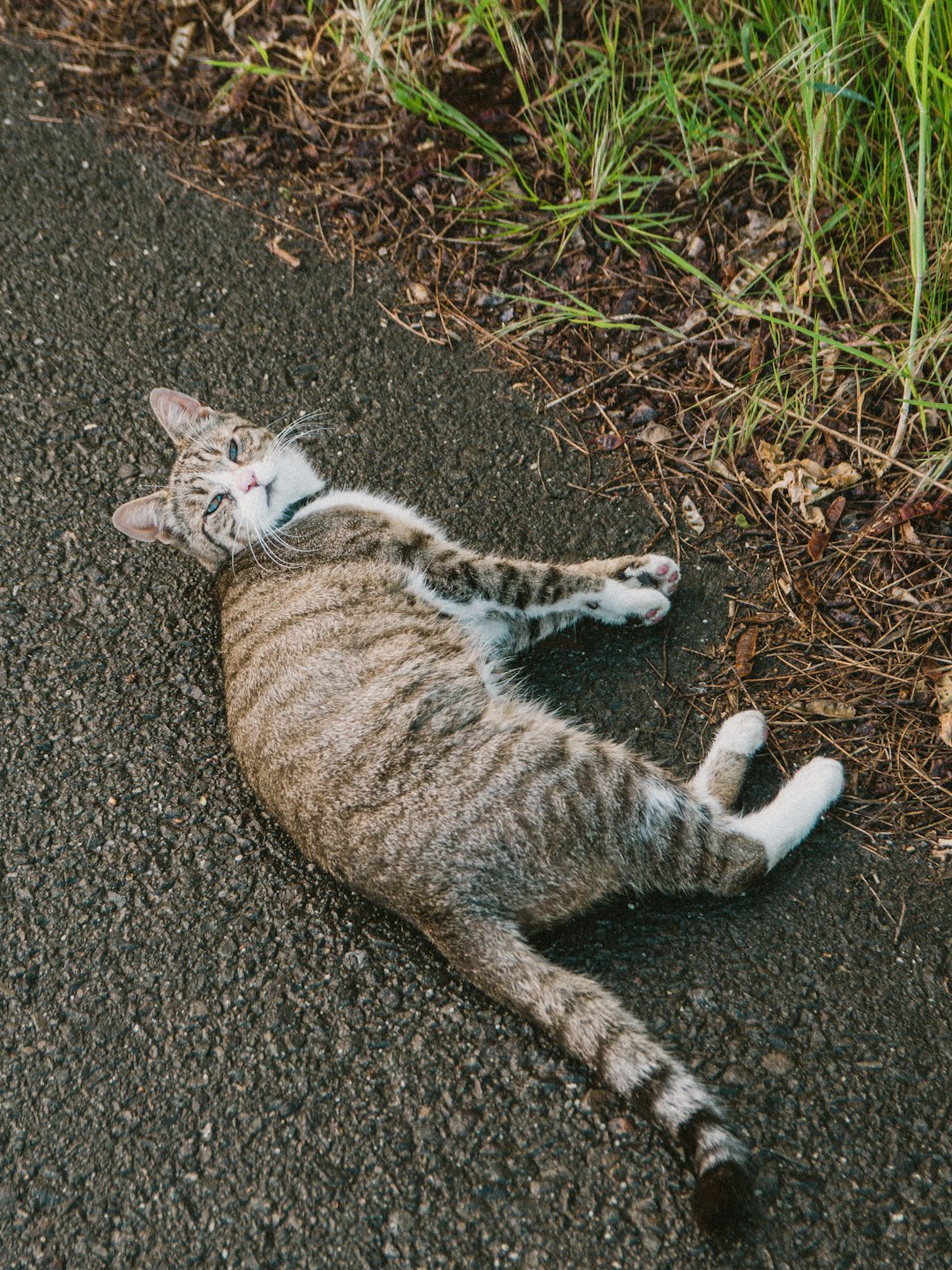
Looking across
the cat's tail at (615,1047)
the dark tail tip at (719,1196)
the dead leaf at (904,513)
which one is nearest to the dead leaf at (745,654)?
the dead leaf at (904,513)

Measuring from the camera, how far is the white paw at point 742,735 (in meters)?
2.91

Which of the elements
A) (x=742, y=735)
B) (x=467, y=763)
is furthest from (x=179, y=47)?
(x=742, y=735)

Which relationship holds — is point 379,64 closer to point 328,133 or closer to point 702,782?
point 328,133

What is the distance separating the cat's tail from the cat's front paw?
1.32 m

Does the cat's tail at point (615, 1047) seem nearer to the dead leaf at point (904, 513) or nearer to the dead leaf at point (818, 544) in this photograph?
the dead leaf at point (818, 544)

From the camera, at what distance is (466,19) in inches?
163

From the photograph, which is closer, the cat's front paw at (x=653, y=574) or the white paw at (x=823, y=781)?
the white paw at (x=823, y=781)

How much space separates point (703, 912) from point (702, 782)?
38 centimetres

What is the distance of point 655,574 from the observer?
3.27 meters

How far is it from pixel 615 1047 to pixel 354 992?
756mm

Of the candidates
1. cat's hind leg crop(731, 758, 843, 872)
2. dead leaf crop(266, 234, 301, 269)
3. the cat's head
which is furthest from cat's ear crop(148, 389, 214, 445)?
cat's hind leg crop(731, 758, 843, 872)

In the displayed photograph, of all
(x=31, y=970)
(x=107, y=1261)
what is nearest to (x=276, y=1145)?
(x=107, y=1261)

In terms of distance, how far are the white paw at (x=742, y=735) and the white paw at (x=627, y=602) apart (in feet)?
1.51

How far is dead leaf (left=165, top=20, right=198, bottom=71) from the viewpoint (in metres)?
4.71
